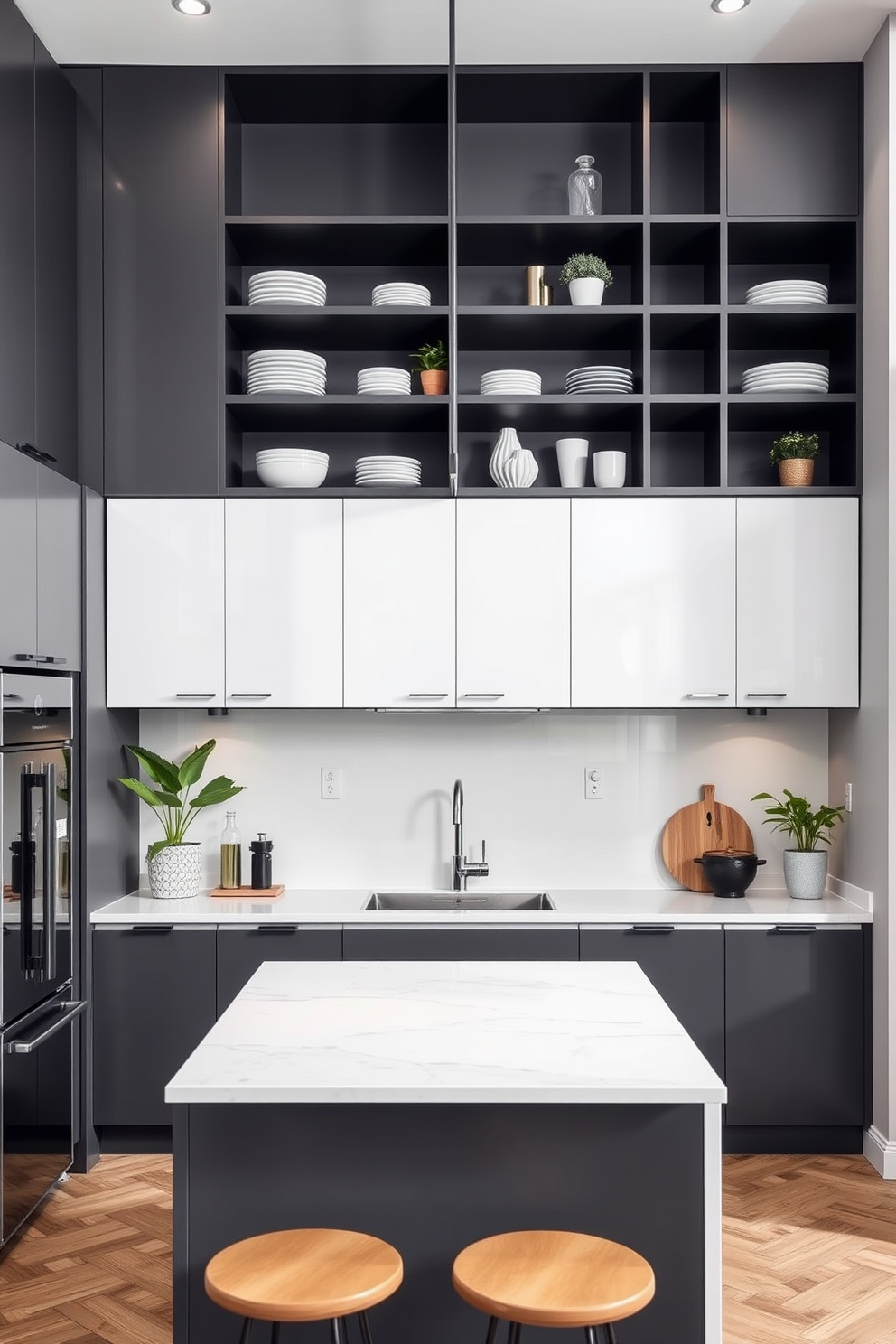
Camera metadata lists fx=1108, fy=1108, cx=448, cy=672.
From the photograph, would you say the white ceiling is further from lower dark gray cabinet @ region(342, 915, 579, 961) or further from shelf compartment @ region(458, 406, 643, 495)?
lower dark gray cabinet @ region(342, 915, 579, 961)

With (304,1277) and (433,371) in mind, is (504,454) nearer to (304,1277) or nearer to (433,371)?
(433,371)

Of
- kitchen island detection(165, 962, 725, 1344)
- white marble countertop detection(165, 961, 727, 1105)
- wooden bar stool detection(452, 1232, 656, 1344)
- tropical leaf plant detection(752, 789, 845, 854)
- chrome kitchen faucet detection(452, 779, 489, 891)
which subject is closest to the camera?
wooden bar stool detection(452, 1232, 656, 1344)

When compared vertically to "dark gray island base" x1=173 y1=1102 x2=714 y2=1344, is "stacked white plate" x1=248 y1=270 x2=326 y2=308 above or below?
above

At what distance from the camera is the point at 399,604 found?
3656 millimetres

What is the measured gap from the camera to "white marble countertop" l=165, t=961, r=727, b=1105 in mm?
1753

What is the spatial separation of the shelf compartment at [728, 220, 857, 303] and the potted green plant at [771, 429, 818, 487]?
50cm

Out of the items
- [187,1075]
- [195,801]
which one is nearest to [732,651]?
[195,801]

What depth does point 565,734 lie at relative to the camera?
13.2ft

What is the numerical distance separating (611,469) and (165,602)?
5.04 ft

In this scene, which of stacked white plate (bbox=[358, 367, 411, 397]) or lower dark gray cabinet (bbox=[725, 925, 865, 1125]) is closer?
lower dark gray cabinet (bbox=[725, 925, 865, 1125])

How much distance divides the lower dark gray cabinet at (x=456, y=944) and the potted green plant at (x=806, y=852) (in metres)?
0.82

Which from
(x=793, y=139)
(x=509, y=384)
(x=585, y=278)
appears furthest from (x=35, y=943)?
(x=793, y=139)

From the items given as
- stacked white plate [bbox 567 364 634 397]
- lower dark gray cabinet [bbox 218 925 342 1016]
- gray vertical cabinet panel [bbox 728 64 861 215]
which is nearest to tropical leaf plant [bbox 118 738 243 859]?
lower dark gray cabinet [bbox 218 925 342 1016]

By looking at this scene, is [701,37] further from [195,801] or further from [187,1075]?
[187,1075]
